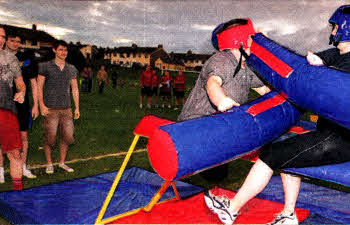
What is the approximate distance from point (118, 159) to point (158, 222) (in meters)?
3.18

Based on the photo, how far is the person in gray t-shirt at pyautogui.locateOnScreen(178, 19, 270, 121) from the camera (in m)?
3.14


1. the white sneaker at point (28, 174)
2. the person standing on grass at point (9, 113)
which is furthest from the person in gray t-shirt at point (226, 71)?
the white sneaker at point (28, 174)

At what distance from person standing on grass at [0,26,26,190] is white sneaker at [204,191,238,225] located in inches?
96.9

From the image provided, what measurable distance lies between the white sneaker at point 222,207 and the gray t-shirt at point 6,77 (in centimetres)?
265

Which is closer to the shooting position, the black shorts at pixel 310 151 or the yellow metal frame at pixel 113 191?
the black shorts at pixel 310 151

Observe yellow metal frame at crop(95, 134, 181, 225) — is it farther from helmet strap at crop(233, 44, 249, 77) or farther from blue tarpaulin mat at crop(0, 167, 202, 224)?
helmet strap at crop(233, 44, 249, 77)

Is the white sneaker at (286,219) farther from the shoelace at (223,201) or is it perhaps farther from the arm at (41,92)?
the arm at (41,92)

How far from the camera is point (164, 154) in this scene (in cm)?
245

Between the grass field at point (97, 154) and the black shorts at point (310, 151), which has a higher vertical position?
the black shorts at point (310, 151)

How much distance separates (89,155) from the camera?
6809 millimetres

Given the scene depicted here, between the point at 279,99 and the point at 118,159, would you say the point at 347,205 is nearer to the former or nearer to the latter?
the point at 279,99

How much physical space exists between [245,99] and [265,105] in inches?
12.6

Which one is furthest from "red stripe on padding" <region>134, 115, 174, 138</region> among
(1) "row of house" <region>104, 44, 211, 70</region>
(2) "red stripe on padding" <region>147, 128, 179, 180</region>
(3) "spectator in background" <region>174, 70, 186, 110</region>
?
(1) "row of house" <region>104, 44, 211, 70</region>

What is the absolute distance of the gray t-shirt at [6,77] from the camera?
430 centimetres
